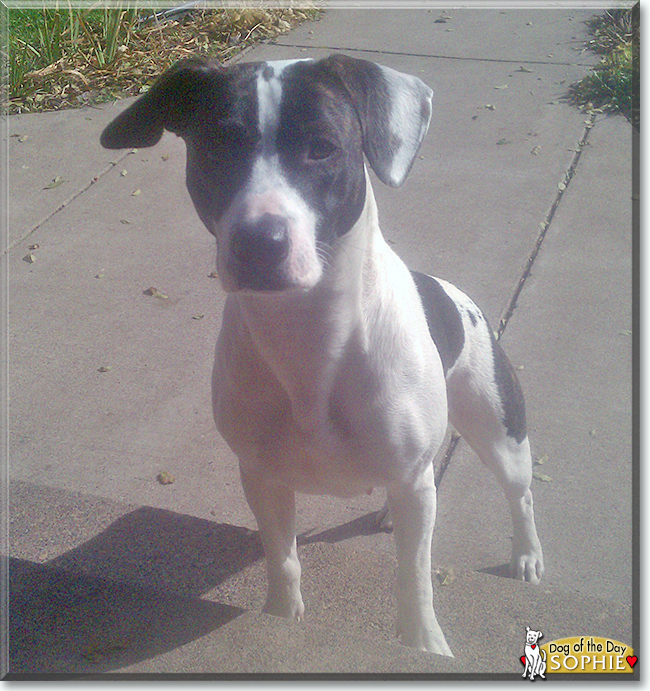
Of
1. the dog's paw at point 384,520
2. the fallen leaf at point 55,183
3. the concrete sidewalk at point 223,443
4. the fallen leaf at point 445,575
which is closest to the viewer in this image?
the concrete sidewalk at point 223,443

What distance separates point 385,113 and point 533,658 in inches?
73.3

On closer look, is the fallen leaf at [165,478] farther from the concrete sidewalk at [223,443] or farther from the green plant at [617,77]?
the green plant at [617,77]

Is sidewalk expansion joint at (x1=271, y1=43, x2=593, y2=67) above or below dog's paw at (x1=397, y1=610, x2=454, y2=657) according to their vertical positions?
above

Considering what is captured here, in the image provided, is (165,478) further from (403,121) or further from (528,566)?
(403,121)

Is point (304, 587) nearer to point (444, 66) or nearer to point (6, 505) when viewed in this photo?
point (6, 505)

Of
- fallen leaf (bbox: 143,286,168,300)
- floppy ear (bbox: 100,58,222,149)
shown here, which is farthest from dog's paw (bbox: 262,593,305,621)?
fallen leaf (bbox: 143,286,168,300)

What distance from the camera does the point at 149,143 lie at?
2662 mm

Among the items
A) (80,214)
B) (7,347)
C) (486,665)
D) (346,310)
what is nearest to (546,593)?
(486,665)

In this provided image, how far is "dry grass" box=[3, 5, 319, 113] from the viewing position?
783cm

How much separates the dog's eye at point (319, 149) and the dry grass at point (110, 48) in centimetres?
626

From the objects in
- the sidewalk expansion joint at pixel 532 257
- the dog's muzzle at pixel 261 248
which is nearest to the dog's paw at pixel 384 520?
the sidewalk expansion joint at pixel 532 257

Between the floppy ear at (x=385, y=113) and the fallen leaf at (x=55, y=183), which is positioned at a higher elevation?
the floppy ear at (x=385, y=113)

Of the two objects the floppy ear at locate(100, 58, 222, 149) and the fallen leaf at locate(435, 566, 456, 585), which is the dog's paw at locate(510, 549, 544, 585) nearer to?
the fallen leaf at locate(435, 566, 456, 585)

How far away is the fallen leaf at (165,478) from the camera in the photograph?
12.6 ft
